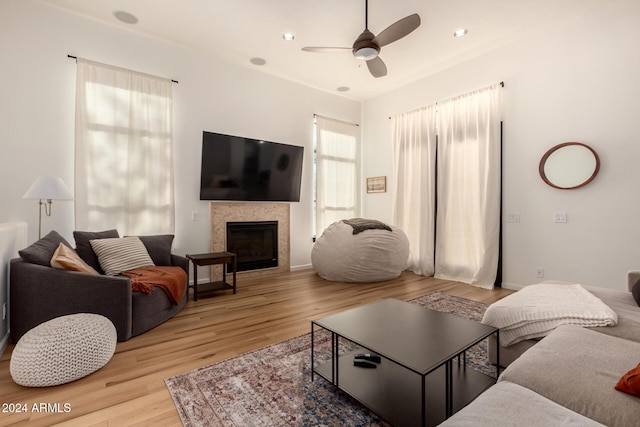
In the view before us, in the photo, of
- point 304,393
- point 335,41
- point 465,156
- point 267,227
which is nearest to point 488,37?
point 465,156

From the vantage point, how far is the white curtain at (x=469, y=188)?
4.16 meters

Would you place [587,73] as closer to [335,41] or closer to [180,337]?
[335,41]

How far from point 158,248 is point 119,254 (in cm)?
46

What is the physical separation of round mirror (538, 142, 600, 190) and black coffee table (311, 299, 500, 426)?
2807 millimetres

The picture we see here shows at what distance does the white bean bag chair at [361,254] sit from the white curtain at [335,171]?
912 millimetres

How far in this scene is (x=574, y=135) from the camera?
3.53 metres

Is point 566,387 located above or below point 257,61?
below

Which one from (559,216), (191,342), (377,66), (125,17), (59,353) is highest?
(125,17)

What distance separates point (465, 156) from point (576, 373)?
378 cm

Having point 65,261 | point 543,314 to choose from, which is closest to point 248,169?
point 65,261

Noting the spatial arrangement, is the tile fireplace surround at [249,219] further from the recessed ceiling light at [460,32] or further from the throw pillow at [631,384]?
the throw pillow at [631,384]

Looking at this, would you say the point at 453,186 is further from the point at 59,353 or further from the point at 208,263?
the point at 59,353

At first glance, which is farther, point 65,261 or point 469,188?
point 469,188

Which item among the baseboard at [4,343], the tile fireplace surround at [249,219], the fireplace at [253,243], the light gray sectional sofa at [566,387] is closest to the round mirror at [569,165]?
the light gray sectional sofa at [566,387]
